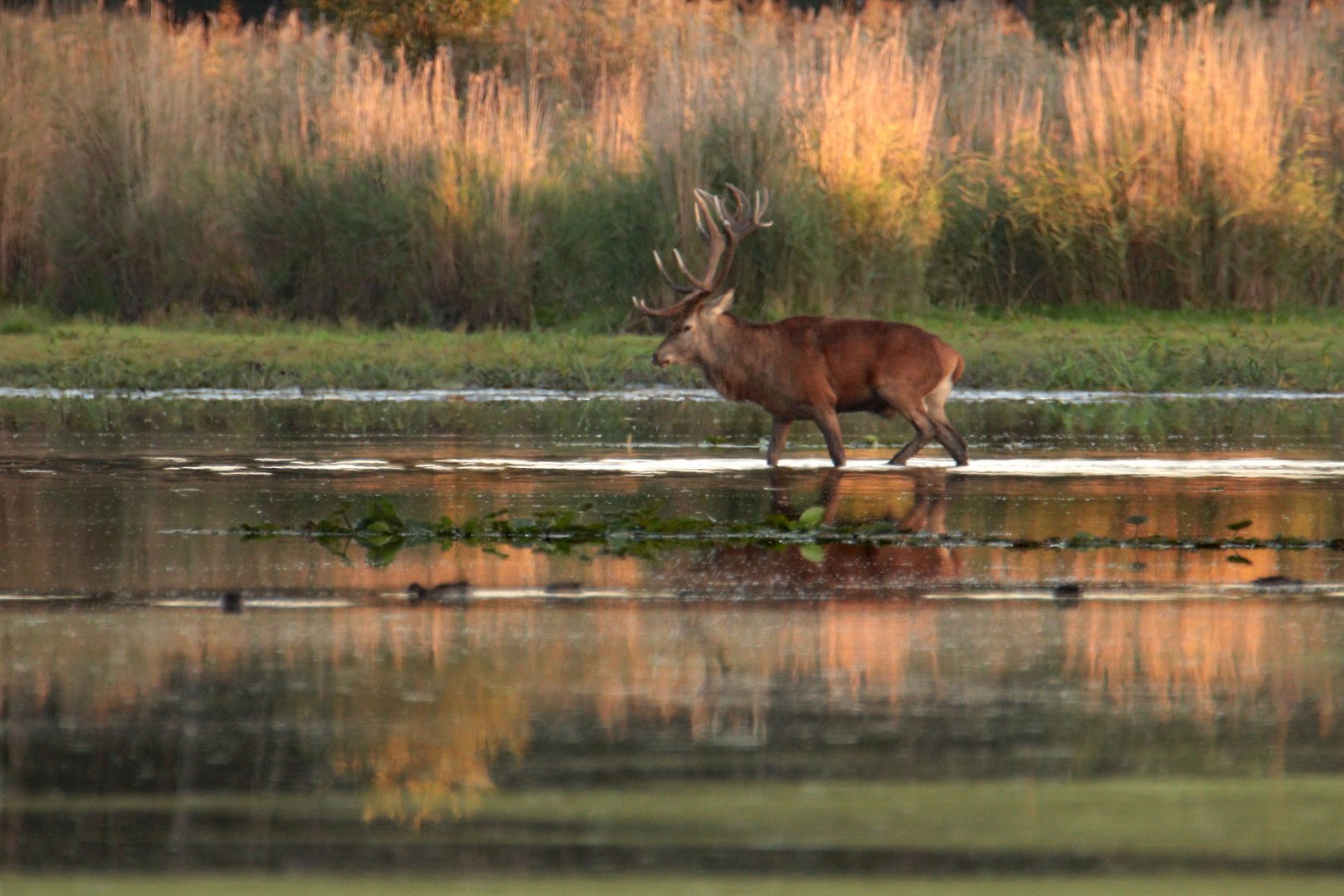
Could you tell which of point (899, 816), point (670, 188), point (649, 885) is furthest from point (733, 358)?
point (649, 885)

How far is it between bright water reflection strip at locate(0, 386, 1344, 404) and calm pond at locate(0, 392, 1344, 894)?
15.2ft

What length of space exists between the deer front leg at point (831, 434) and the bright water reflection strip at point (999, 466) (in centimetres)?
7

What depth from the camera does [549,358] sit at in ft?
54.8

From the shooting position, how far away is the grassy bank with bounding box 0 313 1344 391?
52.6 feet

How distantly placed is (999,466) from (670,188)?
25.4 ft

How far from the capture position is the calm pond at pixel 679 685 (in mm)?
4371

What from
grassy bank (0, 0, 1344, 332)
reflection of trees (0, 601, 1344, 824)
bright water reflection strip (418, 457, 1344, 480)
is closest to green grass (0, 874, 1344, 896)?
reflection of trees (0, 601, 1344, 824)

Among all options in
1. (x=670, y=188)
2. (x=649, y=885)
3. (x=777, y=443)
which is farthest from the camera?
(x=670, y=188)

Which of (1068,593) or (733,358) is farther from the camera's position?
(733,358)

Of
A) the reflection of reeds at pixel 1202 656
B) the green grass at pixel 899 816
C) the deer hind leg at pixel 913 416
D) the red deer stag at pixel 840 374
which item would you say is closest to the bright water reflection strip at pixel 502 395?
the red deer stag at pixel 840 374

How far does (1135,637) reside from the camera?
21.3ft

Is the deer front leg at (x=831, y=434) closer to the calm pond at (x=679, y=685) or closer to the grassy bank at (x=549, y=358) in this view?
the calm pond at (x=679, y=685)

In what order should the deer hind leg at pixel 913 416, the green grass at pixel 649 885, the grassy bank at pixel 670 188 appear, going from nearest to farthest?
the green grass at pixel 649 885, the deer hind leg at pixel 913 416, the grassy bank at pixel 670 188

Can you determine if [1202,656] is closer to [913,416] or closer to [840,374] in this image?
[913,416]
